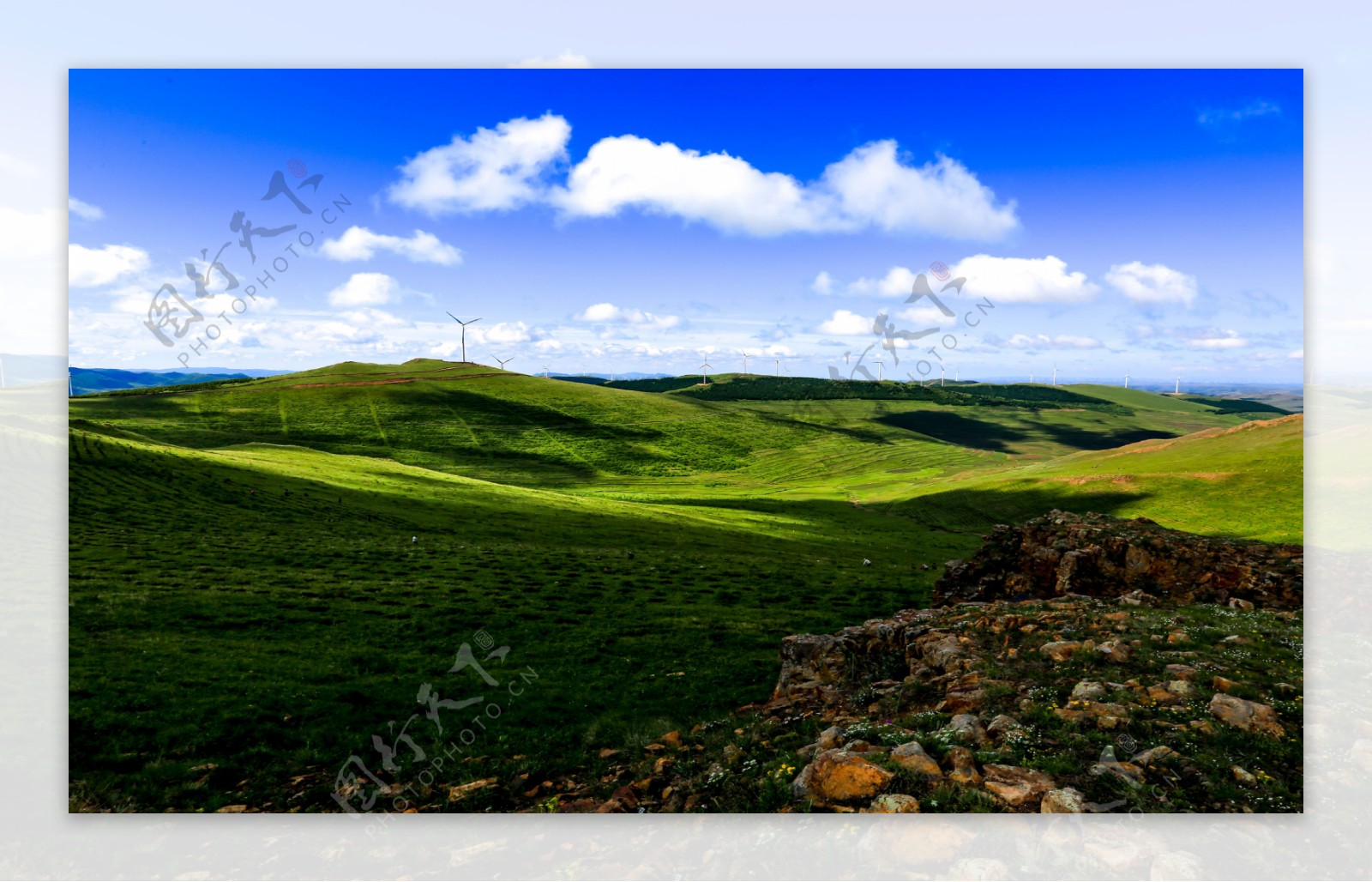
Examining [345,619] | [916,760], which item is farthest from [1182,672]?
[345,619]

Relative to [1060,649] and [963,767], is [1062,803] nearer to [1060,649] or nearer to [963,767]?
[963,767]

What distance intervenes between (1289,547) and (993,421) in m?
55.5

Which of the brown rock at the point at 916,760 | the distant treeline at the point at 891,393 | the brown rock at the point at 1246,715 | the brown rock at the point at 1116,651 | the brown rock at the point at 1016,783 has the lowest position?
the brown rock at the point at 1016,783

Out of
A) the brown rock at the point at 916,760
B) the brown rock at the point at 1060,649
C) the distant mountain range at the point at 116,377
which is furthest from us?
the distant mountain range at the point at 116,377

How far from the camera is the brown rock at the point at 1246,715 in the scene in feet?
27.0

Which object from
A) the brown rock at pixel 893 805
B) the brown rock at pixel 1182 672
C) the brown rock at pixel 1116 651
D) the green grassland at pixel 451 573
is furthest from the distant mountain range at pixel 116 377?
the brown rock at pixel 1182 672

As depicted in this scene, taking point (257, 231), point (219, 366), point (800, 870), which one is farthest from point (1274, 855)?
point (219, 366)

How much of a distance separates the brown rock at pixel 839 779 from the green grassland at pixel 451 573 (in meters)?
3.44

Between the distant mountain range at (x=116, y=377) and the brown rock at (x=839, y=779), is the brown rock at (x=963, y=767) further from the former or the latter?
the distant mountain range at (x=116, y=377)

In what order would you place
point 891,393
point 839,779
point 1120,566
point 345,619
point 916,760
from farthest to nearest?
point 891,393 → point 345,619 → point 1120,566 → point 839,779 → point 916,760

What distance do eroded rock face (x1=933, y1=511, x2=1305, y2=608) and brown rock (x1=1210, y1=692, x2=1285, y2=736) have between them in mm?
6645

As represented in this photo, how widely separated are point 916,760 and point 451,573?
18651mm

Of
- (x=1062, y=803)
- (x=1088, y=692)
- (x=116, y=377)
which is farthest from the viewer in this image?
(x=116, y=377)

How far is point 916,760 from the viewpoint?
7902mm
